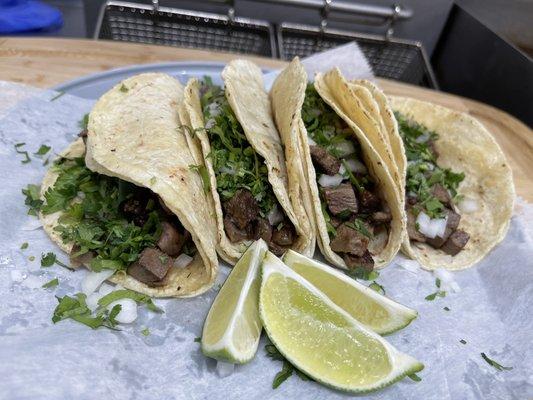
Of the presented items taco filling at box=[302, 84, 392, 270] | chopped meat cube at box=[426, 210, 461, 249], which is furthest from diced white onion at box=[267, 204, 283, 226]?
chopped meat cube at box=[426, 210, 461, 249]

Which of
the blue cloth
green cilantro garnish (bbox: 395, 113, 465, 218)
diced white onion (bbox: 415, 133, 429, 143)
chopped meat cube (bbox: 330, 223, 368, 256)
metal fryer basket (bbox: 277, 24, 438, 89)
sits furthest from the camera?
metal fryer basket (bbox: 277, 24, 438, 89)

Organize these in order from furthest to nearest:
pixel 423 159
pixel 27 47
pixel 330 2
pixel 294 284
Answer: pixel 330 2 < pixel 27 47 < pixel 423 159 < pixel 294 284

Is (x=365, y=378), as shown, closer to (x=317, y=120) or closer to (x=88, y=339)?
(x=88, y=339)

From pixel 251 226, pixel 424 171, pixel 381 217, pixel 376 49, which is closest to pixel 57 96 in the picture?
pixel 251 226

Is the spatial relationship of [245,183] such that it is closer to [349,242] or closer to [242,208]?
[242,208]

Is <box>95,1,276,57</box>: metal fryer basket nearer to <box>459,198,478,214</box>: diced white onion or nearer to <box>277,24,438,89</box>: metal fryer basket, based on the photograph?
<box>277,24,438,89</box>: metal fryer basket

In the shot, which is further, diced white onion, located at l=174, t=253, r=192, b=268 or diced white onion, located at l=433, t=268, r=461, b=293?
diced white onion, located at l=433, t=268, r=461, b=293

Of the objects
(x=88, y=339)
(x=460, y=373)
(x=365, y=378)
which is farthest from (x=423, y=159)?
(x=88, y=339)
